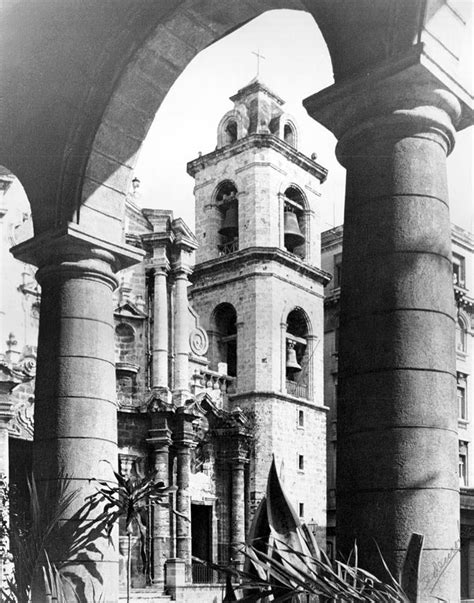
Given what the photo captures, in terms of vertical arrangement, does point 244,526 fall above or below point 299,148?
below

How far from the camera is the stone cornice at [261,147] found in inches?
981

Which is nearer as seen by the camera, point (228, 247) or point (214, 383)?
point (214, 383)

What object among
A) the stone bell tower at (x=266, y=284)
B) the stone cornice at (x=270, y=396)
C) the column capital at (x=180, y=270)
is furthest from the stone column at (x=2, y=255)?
the stone cornice at (x=270, y=396)

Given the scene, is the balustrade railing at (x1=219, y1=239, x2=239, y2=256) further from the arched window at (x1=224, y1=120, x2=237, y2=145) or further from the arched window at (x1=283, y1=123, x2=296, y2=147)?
the arched window at (x1=283, y1=123, x2=296, y2=147)

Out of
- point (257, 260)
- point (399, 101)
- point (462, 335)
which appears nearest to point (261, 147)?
point (257, 260)

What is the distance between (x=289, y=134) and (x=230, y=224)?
9.97 ft

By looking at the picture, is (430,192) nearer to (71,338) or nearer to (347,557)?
(347,557)

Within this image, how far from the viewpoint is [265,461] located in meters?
23.4

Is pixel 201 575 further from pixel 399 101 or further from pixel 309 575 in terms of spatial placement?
pixel 309 575

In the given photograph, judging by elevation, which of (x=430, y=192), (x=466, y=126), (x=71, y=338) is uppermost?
(x=466, y=126)

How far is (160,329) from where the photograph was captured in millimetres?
22234

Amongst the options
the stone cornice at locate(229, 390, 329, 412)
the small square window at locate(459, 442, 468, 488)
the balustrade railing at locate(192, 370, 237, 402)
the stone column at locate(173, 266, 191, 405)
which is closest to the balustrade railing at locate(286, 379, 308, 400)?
the stone cornice at locate(229, 390, 329, 412)

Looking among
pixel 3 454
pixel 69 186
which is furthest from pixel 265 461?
pixel 69 186

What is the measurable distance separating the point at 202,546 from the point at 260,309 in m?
5.63
